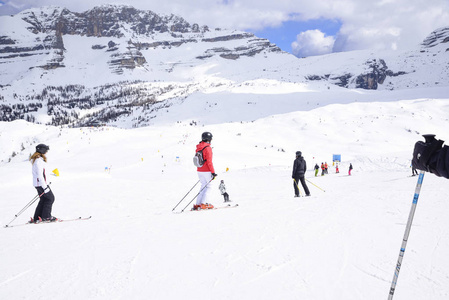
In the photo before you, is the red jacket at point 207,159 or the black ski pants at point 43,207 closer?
the black ski pants at point 43,207

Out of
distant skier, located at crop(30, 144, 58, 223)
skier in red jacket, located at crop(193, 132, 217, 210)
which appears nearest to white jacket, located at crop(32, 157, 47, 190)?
distant skier, located at crop(30, 144, 58, 223)

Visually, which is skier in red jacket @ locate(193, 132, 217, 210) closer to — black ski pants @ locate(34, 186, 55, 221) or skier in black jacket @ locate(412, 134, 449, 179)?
black ski pants @ locate(34, 186, 55, 221)

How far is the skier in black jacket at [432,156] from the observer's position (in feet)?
8.75

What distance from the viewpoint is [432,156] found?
Result: 2.79m

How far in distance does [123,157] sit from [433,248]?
27090 millimetres

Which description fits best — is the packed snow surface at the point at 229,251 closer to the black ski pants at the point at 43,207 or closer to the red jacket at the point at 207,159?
the black ski pants at the point at 43,207

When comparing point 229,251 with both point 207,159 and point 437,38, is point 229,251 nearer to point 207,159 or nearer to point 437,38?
point 207,159

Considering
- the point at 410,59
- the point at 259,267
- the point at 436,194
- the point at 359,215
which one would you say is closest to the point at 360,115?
the point at 436,194

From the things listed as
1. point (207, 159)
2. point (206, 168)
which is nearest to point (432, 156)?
point (207, 159)

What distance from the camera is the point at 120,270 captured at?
3.59 m

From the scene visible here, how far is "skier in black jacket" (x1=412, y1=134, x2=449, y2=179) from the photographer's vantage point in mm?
2666

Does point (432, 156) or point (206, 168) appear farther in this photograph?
point (206, 168)

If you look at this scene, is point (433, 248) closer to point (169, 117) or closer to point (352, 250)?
point (352, 250)

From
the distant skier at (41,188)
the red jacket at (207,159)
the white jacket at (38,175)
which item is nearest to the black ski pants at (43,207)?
the distant skier at (41,188)
